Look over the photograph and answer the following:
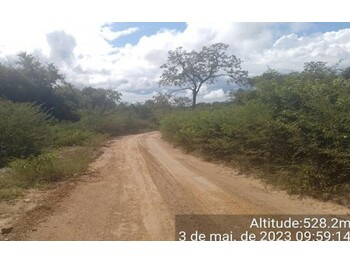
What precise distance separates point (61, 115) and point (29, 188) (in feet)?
95.0

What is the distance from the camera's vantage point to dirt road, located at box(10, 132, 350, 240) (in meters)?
5.63

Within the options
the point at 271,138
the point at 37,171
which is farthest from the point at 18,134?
the point at 271,138

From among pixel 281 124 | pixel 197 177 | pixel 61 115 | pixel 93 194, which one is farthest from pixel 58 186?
pixel 61 115

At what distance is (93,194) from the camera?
819 cm

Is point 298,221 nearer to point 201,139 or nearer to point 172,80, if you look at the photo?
point 201,139

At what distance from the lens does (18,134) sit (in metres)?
13.4

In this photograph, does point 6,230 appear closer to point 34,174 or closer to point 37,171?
point 34,174

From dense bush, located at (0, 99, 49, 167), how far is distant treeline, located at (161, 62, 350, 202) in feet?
21.8

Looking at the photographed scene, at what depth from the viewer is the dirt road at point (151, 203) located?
5.63 m

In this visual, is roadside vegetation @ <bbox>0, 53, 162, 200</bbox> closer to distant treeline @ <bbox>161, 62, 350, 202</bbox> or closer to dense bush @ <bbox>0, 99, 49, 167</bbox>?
dense bush @ <bbox>0, 99, 49, 167</bbox>

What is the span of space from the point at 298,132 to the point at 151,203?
351 centimetres

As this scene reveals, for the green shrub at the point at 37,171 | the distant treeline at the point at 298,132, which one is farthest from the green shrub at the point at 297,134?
the green shrub at the point at 37,171

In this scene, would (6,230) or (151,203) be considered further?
(151,203)

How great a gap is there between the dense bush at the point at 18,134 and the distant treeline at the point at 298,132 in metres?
6.63
